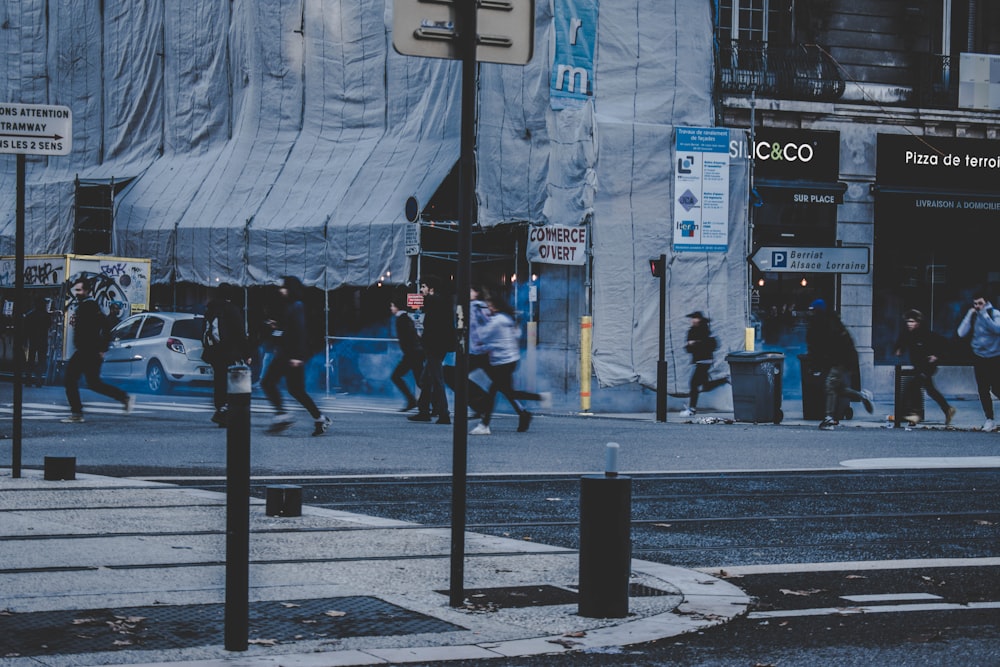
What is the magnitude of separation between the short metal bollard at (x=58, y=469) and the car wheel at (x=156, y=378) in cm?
1507

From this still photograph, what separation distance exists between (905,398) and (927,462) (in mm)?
6121

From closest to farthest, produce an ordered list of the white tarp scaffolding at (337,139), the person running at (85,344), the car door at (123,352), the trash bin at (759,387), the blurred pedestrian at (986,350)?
1. the person running at (85,344)
2. the blurred pedestrian at (986,350)
3. the trash bin at (759,387)
4. the white tarp scaffolding at (337,139)
5. the car door at (123,352)

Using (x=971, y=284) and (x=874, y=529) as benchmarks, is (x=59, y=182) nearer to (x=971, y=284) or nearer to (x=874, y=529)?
(x=971, y=284)

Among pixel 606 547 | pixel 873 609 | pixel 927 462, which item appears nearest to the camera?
pixel 606 547

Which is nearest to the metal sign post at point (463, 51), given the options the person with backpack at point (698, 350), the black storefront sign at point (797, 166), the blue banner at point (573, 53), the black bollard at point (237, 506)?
the black bollard at point (237, 506)

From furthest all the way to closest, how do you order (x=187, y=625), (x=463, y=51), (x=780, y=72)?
(x=780, y=72) < (x=463, y=51) < (x=187, y=625)

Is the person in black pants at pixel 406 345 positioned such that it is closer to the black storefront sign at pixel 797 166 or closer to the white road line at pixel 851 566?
the black storefront sign at pixel 797 166

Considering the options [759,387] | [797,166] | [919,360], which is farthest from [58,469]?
[797,166]

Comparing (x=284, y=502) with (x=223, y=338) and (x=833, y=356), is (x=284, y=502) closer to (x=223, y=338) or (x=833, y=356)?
(x=223, y=338)

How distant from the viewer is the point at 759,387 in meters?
21.2

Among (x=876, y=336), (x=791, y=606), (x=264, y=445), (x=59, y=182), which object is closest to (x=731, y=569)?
(x=791, y=606)

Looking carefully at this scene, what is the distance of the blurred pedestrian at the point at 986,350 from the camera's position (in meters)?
19.0

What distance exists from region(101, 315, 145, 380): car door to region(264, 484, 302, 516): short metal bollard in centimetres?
1767

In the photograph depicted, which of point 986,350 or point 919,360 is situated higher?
point 986,350
